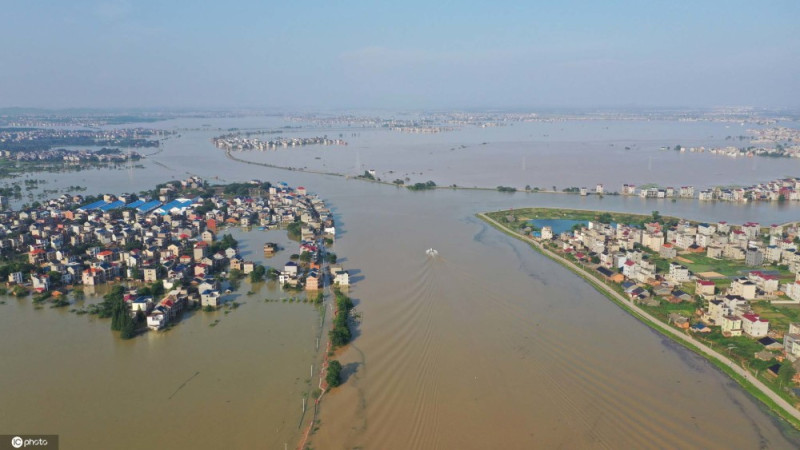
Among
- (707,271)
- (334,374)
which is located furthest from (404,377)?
(707,271)

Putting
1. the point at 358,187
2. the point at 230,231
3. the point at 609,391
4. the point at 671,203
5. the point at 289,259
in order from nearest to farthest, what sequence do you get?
1. the point at 609,391
2. the point at 289,259
3. the point at 230,231
4. the point at 671,203
5. the point at 358,187

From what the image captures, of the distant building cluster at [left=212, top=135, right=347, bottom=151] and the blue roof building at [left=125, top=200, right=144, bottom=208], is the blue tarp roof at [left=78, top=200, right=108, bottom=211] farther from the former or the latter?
the distant building cluster at [left=212, top=135, right=347, bottom=151]

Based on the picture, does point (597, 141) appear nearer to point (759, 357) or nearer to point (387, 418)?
point (759, 357)

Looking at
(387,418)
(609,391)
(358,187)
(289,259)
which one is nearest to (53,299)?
(289,259)

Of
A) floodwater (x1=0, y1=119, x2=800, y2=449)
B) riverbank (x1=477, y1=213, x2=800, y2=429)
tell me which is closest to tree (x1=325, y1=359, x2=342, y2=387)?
floodwater (x1=0, y1=119, x2=800, y2=449)

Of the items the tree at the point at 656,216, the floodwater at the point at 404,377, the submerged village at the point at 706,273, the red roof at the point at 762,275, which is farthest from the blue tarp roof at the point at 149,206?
the red roof at the point at 762,275

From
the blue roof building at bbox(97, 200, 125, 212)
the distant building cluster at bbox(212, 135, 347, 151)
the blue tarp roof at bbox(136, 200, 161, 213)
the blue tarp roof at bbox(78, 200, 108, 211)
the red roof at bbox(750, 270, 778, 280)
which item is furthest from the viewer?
the distant building cluster at bbox(212, 135, 347, 151)

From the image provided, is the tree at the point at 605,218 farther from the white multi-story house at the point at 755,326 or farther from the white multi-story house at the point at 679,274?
the white multi-story house at the point at 755,326

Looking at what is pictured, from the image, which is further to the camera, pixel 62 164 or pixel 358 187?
pixel 62 164
